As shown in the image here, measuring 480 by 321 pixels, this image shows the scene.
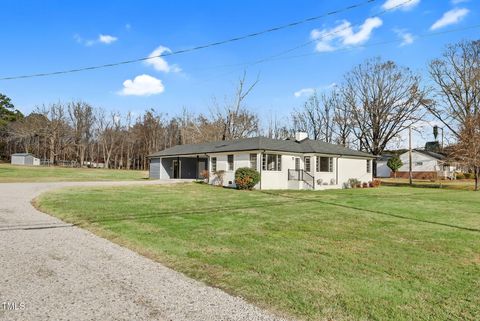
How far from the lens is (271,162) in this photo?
2489cm

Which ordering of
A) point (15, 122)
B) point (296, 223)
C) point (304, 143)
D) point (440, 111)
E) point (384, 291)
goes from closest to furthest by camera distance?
point (384, 291)
point (296, 223)
point (304, 143)
point (440, 111)
point (15, 122)

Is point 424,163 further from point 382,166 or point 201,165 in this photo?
point 201,165

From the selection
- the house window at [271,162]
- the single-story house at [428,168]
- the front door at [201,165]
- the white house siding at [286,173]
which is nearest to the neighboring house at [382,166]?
the single-story house at [428,168]

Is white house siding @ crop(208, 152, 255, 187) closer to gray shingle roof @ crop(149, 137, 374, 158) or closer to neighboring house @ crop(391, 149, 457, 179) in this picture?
gray shingle roof @ crop(149, 137, 374, 158)

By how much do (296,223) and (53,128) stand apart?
6372cm

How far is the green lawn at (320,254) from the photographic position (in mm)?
4176

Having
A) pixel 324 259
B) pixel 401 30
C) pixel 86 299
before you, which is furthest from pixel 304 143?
pixel 86 299

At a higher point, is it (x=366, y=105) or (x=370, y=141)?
(x=366, y=105)

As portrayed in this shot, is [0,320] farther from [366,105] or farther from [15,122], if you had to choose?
[15,122]

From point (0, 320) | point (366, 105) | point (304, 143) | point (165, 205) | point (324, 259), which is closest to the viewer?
point (0, 320)

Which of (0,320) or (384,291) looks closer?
(0,320)

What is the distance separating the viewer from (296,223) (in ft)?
32.9

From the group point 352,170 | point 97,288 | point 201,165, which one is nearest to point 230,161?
point 201,165

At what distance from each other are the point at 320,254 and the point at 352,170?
24345mm
